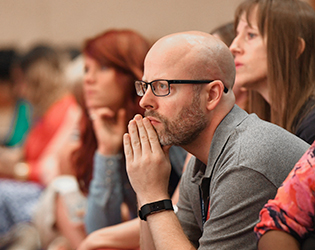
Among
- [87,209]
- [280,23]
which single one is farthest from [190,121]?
[87,209]

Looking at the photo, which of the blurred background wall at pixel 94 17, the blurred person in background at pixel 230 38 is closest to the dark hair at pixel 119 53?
the blurred person in background at pixel 230 38

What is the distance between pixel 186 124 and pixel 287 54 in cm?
86

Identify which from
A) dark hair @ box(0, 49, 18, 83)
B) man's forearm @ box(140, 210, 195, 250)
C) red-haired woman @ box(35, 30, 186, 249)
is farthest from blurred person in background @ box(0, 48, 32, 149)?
man's forearm @ box(140, 210, 195, 250)

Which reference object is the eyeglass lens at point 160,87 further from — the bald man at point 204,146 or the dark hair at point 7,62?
the dark hair at point 7,62

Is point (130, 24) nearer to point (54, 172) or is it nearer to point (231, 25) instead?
point (54, 172)

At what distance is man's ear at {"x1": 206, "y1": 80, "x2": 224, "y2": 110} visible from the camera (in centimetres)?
126

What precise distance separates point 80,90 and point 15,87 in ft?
5.72

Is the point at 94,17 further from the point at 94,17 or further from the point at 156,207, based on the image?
the point at 156,207

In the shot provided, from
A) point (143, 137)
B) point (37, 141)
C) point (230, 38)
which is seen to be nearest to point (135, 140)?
point (143, 137)

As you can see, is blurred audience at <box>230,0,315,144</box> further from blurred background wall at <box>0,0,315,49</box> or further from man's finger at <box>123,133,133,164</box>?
blurred background wall at <box>0,0,315,49</box>

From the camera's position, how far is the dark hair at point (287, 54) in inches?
74.0

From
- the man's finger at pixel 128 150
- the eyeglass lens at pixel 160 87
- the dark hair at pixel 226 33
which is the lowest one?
the man's finger at pixel 128 150

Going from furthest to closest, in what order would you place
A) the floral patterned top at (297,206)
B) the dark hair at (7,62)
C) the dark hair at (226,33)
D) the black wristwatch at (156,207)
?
the dark hair at (7,62)
the dark hair at (226,33)
the black wristwatch at (156,207)
the floral patterned top at (297,206)

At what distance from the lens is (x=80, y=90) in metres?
2.88
